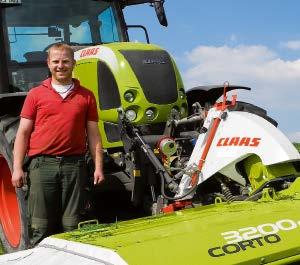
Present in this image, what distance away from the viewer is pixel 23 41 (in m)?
6.12

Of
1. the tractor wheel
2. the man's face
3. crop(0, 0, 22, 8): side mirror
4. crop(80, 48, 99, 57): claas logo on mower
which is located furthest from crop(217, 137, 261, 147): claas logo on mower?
crop(0, 0, 22, 8): side mirror

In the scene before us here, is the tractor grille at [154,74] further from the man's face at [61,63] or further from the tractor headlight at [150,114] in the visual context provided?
the man's face at [61,63]

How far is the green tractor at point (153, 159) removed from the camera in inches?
124

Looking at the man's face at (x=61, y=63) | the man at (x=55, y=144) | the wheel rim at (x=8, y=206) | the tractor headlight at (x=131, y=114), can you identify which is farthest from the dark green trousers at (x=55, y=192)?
the wheel rim at (x=8, y=206)

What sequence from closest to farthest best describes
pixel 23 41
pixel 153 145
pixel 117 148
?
pixel 153 145 → pixel 117 148 → pixel 23 41

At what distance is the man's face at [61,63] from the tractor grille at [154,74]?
3.73 feet

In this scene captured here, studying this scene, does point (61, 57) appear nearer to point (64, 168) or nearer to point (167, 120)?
point (64, 168)

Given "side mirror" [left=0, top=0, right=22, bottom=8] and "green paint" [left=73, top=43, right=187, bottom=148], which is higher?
"side mirror" [left=0, top=0, right=22, bottom=8]

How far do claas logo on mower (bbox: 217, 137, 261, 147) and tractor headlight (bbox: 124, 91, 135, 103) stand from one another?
967 millimetres

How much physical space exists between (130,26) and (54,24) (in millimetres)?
942

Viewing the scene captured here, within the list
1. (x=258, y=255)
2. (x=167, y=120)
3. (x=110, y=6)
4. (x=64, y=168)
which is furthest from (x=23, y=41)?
(x=258, y=255)

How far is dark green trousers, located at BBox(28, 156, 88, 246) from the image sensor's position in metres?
4.32

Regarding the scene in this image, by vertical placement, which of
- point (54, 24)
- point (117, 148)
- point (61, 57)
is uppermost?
point (54, 24)

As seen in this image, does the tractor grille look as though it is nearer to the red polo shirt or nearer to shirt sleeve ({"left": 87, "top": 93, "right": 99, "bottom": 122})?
shirt sleeve ({"left": 87, "top": 93, "right": 99, "bottom": 122})
